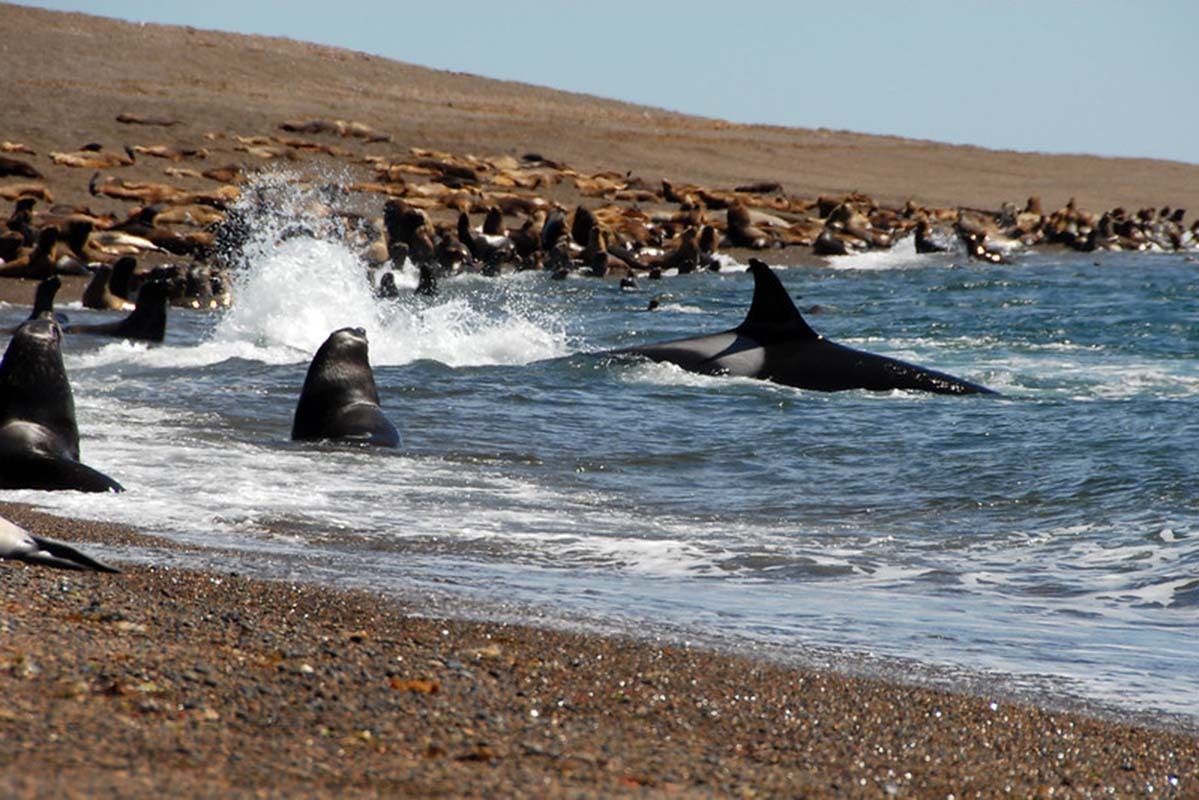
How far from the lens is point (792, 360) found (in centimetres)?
1321

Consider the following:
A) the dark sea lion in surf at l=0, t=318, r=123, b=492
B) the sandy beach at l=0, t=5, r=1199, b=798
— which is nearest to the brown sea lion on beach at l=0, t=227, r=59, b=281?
the dark sea lion in surf at l=0, t=318, r=123, b=492

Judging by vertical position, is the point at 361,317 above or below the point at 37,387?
below

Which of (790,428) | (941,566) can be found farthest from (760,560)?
(790,428)

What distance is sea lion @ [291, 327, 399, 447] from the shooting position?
1009 cm

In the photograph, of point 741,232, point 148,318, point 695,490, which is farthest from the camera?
point 741,232

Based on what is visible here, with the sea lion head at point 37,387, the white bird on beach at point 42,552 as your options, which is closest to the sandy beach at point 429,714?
the white bird on beach at point 42,552

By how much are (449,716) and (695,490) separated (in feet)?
18.6

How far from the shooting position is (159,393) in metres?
12.2

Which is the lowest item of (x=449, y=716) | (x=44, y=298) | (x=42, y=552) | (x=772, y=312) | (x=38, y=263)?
(x=38, y=263)

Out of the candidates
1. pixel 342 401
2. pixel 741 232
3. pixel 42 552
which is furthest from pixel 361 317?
pixel 741 232

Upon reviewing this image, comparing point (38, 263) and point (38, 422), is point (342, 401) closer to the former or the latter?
point (38, 422)

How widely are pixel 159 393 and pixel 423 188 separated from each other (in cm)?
2215

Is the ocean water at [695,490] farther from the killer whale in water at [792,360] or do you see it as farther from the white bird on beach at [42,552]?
the white bird on beach at [42,552]

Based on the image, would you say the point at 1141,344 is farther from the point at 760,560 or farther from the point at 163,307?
the point at 760,560
